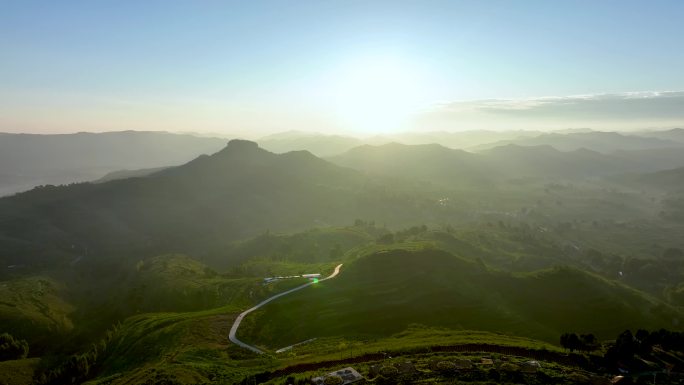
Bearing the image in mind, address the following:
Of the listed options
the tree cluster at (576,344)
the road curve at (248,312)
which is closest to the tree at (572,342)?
the tree cluster at (576,344)

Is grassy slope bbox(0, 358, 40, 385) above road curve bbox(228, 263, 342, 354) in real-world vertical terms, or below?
below

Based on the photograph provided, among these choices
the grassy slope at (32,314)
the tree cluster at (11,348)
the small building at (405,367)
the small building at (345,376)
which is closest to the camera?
the small building at (345,376)

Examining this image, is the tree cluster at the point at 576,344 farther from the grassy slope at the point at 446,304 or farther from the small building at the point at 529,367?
the grassy slope at the point at 446,304

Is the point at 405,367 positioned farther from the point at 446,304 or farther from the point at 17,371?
the point at 17,371

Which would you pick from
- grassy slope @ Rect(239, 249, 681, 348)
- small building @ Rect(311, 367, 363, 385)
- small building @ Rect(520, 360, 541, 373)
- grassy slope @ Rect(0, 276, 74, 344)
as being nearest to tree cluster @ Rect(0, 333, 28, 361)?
grassy slope @ Rect(0, 276, 74, 344)

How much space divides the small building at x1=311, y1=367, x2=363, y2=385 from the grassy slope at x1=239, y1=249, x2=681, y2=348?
39738mm

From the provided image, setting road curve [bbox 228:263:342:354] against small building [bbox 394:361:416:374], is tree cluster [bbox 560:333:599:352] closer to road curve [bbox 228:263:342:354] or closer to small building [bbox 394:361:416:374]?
small building [bbox 394:361:416:374]

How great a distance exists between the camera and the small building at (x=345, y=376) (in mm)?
55881

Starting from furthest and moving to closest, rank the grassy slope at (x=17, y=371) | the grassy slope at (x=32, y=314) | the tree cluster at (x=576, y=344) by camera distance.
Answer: the grassy slope at (x=32, y=314) < the grassy slope at (x=17, y=371) < the tree cluster at (x=576, y=344)

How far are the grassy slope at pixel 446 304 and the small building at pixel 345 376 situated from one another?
39.7m

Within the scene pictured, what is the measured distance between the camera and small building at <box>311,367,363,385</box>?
5588cm

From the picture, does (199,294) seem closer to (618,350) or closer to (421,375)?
(421,375)

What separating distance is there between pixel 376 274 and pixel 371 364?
264 ft

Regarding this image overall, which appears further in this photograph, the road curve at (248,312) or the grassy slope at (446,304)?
the grassy slope at (446,304)
